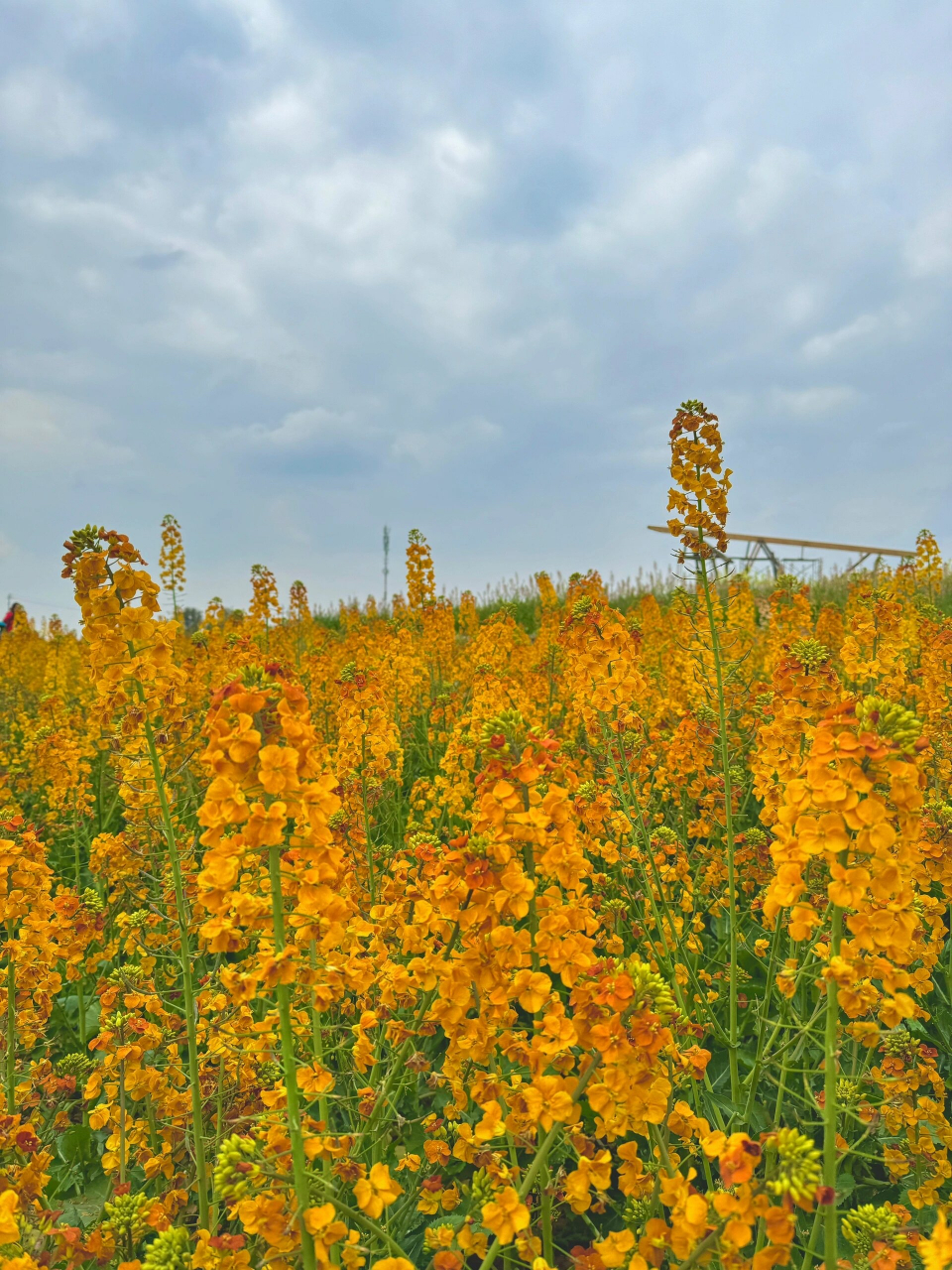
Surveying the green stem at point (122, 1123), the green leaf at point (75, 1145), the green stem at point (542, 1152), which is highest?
the green stem at point (542, 1152)

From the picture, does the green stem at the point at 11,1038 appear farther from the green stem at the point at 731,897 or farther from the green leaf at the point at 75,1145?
the green stem at the point at 731,897

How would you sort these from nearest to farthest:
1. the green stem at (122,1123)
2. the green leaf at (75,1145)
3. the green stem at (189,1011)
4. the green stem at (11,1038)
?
the green stem at (189,1011), the green stem at (122,1123), the green stem at (11,1038), the green leaf at (75,1145)

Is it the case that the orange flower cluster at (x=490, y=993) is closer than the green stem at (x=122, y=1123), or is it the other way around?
the orange flower cluster at (x=490, y=993)

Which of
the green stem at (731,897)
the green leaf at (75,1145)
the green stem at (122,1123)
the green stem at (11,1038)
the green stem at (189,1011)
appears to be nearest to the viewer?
the green stem at (189,1011)

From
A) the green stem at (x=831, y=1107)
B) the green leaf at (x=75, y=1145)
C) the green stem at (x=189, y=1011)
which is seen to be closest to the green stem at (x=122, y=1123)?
the green stem at (x=189, y=1011)

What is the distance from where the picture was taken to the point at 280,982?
1.49 meters

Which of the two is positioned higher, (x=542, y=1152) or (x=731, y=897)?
(x=731, y=897)

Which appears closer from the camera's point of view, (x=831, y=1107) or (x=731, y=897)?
Result: (x=831, y=1107)

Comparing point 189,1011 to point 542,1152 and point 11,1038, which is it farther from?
point 542,1152

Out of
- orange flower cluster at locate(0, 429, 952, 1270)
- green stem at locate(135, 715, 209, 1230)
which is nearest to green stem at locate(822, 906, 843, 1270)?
orange flower cluster at locate(0, 429, 952, 1270)

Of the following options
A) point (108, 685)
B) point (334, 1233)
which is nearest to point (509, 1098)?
point (334, 1233)

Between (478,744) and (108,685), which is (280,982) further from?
(108,685)

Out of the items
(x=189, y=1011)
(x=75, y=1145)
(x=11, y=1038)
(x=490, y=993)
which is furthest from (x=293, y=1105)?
(x=75, y=1145)

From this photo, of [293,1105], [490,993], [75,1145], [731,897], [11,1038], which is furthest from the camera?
[75,1145]
